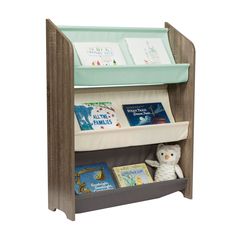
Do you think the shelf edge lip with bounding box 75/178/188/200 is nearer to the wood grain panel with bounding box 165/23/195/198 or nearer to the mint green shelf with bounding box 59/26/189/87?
the wood grain panel with bounding box 165/23/195/198

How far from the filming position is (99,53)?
395 cm

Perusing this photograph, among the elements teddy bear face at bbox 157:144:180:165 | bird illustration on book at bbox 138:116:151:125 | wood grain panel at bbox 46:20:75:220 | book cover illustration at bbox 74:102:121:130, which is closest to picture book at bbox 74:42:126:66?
wood grain panel at bbox 46:20:75:220

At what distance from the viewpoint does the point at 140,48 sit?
4156 millimetres

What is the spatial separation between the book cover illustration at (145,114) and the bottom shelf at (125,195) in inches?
A: 18.4

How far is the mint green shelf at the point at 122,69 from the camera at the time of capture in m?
3.70

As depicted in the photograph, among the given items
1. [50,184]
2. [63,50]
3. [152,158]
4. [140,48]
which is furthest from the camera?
[152,158]

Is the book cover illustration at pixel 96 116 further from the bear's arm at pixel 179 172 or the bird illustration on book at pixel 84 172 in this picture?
the bear's arm at pixel 179 172

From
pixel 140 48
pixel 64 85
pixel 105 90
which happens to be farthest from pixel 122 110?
pixel 64 85

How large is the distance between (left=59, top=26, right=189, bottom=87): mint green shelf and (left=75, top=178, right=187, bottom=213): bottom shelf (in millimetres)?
756

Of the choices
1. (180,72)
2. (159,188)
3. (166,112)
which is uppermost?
(180,72)

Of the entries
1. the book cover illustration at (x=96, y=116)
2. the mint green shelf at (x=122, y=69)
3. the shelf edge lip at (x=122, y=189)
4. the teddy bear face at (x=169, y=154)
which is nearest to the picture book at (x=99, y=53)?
the mint green shelf at (x=122, y=69)

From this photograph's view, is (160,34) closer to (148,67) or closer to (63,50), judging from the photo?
(148,67)

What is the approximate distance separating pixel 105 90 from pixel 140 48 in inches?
15.9

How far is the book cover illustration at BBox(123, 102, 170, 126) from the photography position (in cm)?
423
